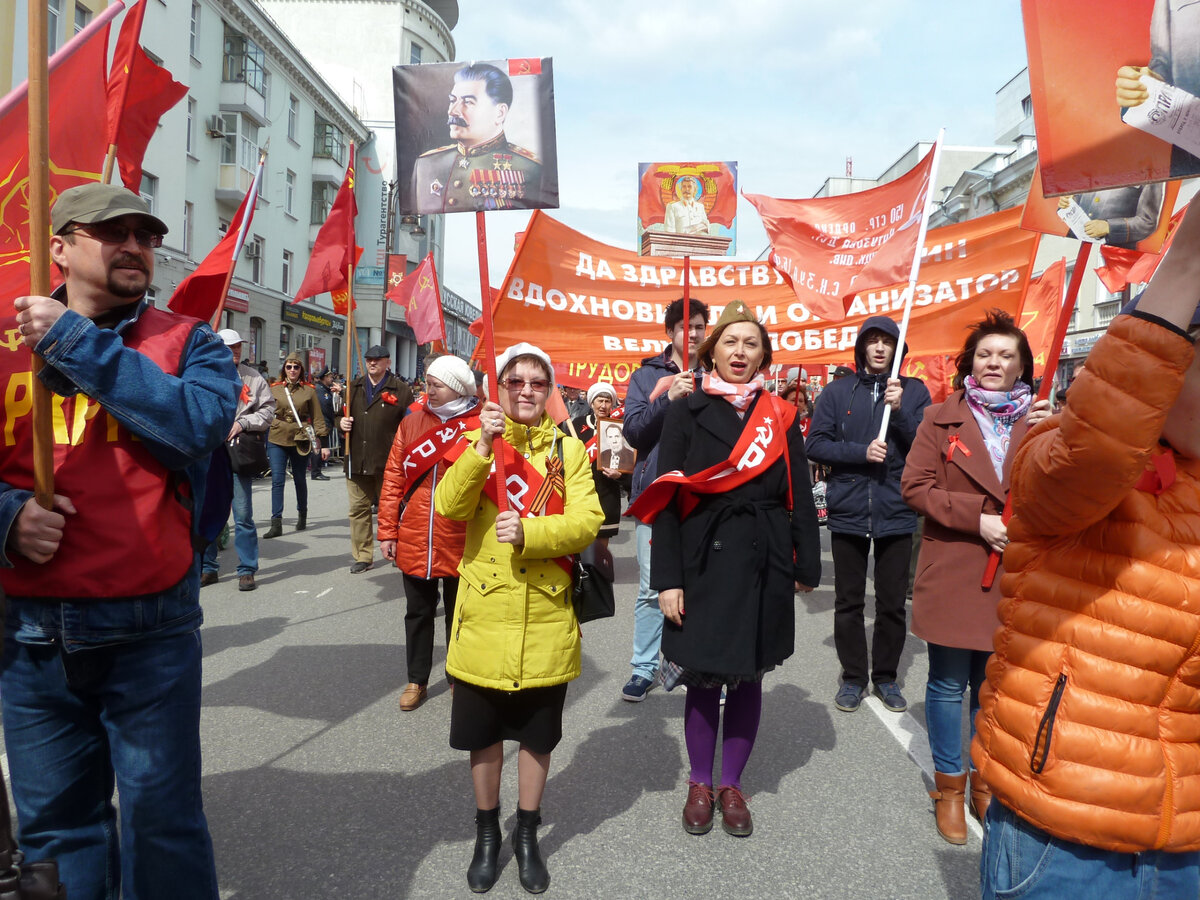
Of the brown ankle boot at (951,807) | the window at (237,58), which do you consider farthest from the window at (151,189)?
the brown ankle boot at (951,807)

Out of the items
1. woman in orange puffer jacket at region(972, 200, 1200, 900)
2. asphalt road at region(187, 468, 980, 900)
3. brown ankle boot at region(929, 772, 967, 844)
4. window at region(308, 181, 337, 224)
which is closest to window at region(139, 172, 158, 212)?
window at region(308, 181, 337, 224)

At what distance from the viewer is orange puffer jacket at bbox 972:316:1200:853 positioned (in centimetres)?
148

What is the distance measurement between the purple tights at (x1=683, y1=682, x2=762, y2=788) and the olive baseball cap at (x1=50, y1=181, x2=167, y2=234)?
247 centimetres

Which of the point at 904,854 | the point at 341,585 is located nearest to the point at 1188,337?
the point at 904,854

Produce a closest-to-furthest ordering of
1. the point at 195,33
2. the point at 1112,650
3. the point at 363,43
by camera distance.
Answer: the point at 1112,650, the point at 195,33, the point at 363,43

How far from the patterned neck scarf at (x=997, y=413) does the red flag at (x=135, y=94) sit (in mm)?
3635

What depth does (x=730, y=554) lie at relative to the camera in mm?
3182

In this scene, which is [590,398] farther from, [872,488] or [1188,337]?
[1188,337]

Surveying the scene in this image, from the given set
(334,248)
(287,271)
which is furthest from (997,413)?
(287,271)

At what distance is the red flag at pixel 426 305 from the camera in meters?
9.45

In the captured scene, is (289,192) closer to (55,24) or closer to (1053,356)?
(55,24)

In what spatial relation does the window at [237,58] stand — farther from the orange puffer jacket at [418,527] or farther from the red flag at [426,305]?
the orange puffer jacket at [418,527]

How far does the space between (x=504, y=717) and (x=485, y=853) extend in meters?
0.44

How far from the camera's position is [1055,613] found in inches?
63.2
